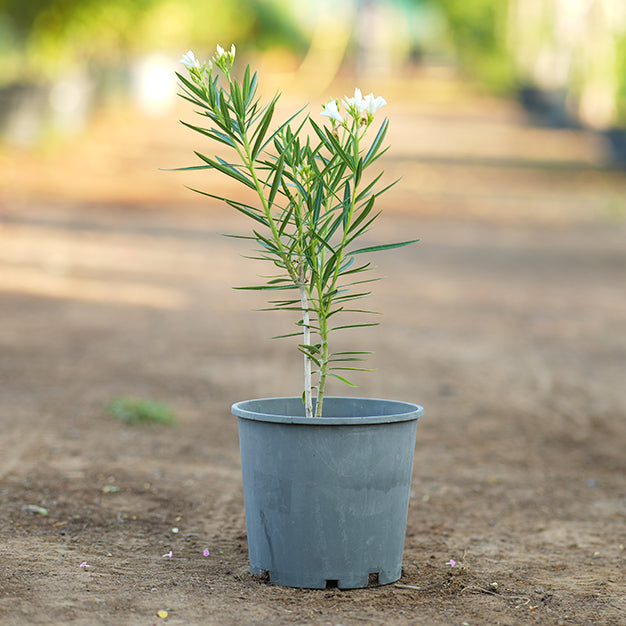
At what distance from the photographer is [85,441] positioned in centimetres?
525

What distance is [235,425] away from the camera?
5828 mm

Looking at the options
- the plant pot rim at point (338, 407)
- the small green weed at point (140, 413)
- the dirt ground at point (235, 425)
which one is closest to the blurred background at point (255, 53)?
the dirt ground at point (235, 425)

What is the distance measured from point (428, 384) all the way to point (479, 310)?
2.80 metres

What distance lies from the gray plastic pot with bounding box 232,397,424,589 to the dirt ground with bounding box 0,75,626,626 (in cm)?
8

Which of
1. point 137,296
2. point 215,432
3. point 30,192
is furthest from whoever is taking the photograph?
point 30,192

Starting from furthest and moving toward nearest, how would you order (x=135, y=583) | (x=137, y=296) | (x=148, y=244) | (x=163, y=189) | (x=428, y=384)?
(x=163, y=189), (x=148, y=244), (x=137, y=296), (x=428, y=384), (x=135, y=583)

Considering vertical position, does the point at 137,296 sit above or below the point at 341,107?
below

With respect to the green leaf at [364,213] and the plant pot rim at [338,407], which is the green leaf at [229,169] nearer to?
the green leaf at [364,213]

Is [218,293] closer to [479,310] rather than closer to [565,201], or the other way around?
[479,310]

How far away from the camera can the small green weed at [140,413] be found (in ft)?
18.7

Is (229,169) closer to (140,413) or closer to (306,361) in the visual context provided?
(306,361)

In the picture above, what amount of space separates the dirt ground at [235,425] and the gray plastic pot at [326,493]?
80 millimetres

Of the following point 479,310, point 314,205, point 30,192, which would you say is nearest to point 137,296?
point 479,310

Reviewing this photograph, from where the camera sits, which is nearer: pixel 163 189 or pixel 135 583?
pixel 135 583
